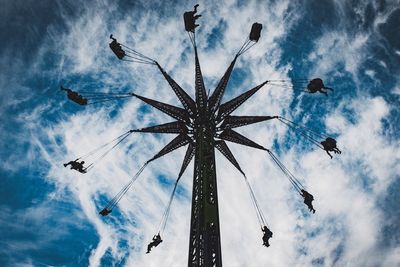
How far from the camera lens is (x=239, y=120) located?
1434cm

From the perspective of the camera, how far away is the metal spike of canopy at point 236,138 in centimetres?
1429

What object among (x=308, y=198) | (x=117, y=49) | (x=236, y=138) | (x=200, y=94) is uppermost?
(x=117, y=49)

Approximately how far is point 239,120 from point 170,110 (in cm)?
355

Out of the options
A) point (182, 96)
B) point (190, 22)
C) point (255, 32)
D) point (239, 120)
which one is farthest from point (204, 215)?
point (255, 32)

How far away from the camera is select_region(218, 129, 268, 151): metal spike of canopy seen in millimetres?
14289

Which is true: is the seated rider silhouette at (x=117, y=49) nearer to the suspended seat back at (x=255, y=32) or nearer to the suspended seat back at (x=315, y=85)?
the suspended seat back at (x=255, y=32)

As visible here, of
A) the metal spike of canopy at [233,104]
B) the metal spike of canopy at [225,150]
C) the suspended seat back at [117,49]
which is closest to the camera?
the metal spike of canopy at [233,104]

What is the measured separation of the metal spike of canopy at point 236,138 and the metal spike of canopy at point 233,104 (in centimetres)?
90

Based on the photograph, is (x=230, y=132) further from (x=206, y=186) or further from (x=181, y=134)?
(x=206, y=186)

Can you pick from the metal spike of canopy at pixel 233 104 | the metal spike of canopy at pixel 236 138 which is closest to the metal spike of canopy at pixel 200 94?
the metal spike of canopy at pixel 233 104

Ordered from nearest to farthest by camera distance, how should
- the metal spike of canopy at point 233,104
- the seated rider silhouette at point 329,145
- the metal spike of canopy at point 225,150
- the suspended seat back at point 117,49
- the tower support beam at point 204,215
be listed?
the tower support beam at point 204,215
the seated rider silhouette at point 329,145
the metal spike of canopy at point 233,104
the metal spike of canopy at point 225,150
the suspended seat back at point 117,49

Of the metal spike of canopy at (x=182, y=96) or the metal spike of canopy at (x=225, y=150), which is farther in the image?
the metal spike of canopy at (x=225, y=150)

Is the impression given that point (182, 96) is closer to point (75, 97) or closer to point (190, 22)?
point (190, 22)

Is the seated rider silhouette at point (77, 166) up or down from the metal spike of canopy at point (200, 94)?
down
